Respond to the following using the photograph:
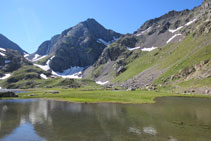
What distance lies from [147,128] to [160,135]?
154 inches

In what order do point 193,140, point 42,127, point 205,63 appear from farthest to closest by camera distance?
1. point 205,63
2. point 42,127
3. point 193,140

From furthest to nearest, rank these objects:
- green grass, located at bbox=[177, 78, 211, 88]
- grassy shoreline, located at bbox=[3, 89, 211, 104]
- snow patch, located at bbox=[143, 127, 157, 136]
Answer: green grass, located at bbox=[177, 78, 211, 88] → grassy shoreline, located at bbox=[3, 89, 211, 104] → snow patch, located at bbox=[143, 127, 157, 136]

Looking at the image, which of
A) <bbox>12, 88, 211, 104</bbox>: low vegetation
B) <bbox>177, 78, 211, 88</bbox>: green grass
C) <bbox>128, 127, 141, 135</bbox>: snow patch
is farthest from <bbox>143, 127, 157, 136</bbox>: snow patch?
<bbox>177, 78, 211, 88</bbox>: green grass

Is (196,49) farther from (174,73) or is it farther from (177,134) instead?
(177,134)

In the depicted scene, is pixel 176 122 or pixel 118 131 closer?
pixel 118 131

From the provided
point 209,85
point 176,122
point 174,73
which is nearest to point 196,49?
point 174,73

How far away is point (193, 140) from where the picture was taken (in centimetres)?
2383

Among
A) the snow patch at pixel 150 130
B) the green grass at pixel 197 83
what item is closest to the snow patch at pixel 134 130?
the snow patch at pixel 150 130

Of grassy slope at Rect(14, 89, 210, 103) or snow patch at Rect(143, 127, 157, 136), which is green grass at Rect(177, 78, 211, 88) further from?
snow patch at Rect(143, 127, 157, 136)

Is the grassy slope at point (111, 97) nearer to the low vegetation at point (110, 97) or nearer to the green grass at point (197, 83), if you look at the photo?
the low vegetation at point (110, 97)

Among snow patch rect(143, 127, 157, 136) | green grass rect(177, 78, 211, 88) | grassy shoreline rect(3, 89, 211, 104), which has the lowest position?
snow patch rect(143, 127, 157, 136)

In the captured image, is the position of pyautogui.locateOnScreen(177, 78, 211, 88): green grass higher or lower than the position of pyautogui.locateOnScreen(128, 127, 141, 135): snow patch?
higher

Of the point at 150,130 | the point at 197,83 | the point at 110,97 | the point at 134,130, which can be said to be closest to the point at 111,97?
the point at 110,97

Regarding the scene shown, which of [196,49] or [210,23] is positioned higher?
[210,23]
